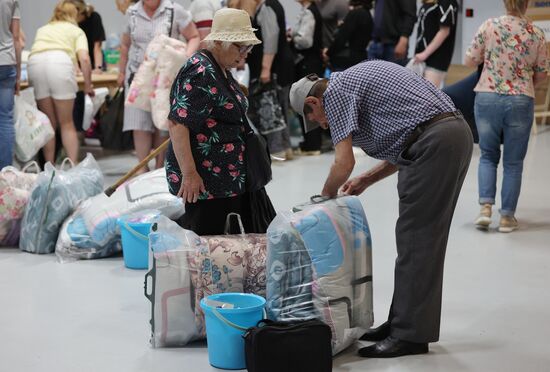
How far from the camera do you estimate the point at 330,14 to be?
27.9 ft

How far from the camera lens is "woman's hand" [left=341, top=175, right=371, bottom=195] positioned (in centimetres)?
334

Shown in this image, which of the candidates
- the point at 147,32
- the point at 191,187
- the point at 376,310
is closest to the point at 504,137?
the point at 376,310

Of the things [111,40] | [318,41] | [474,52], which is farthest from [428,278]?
[111,40]

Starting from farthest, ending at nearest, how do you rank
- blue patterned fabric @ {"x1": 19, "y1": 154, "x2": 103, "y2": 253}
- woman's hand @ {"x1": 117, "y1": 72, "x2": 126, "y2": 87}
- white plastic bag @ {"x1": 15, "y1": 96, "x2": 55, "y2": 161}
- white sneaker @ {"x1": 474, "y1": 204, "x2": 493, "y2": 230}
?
woman's hand @ {"x1": 117, "y1": 72, "x2": 126, "y2": 87}, white plastic bag @ {"x1": 15, "y1": 96, "x2": 55, "y2": 161}, white sneaker @ {"x1": 474, "y1": 204, "x2": 493, "y2": 230}, blue patterned fabric @ {"x1": 19, "y1": 154, "x2": 103, "y2": 253}

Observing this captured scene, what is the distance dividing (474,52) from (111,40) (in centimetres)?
652

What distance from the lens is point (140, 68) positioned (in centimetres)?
595

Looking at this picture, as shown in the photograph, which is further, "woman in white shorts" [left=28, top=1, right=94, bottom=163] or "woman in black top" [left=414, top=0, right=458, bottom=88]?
"woman in black top" [left=414, top=0, right=458, bottom=88]

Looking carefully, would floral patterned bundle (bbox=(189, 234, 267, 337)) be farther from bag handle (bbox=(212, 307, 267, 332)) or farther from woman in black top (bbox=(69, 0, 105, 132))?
woman in black top (bbox=(69, 0, 105, 132))

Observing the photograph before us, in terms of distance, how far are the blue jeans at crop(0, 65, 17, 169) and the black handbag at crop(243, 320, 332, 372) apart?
363 centimetres

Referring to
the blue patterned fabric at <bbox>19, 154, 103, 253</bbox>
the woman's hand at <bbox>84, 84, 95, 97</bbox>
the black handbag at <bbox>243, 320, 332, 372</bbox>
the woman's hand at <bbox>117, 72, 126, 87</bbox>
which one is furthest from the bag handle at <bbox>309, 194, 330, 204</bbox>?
the woman's hand at <bbox>84, 84, 95, 97</bbox>

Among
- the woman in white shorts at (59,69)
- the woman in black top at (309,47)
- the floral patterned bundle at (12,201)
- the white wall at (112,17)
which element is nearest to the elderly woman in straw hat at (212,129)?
the floral patterned bundle at (12,201)

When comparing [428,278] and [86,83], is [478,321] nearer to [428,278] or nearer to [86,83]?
[428,278]

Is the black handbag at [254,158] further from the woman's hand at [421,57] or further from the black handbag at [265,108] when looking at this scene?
the woman's hand at [421,57]

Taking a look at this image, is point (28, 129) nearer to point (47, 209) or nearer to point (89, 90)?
point (89, 90)
